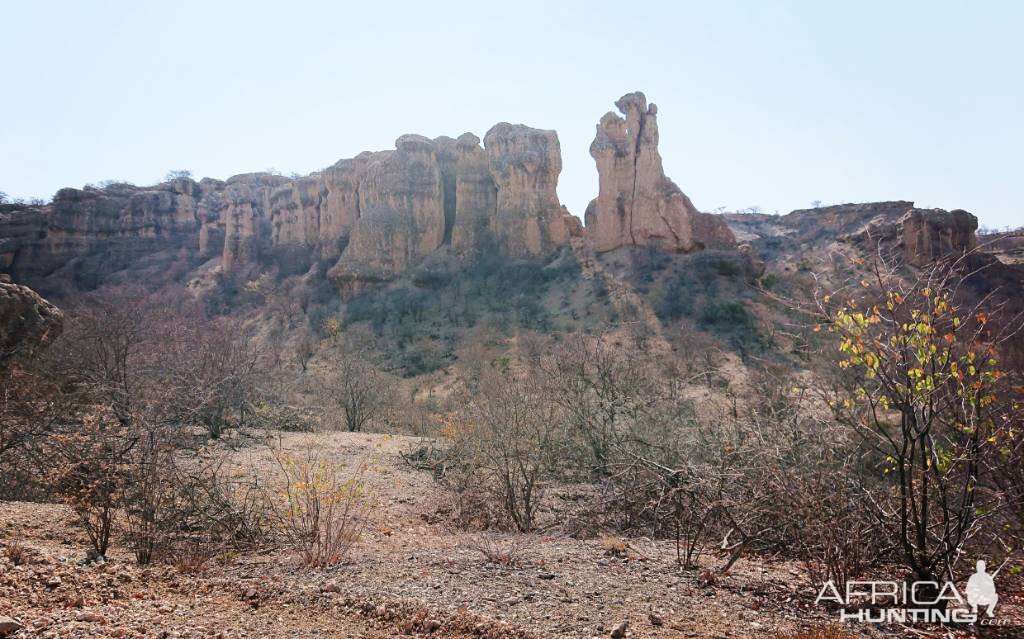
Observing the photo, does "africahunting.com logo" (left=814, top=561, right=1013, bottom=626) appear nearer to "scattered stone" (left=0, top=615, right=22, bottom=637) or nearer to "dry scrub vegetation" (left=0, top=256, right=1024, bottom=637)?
"dry scrub vegetation" (left=0, top=256, right=1024, bottom=637)

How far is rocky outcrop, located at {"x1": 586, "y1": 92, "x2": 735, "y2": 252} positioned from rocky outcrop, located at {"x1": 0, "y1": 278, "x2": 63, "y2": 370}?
95.5ft

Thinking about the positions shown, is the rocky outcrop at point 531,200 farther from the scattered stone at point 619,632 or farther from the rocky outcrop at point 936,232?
the scattered stone at point 619,632

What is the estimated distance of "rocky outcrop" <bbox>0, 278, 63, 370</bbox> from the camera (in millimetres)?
10445

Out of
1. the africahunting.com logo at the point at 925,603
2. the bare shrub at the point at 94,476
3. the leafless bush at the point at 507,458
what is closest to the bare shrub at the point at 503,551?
the leafless bush at the point at 507,458

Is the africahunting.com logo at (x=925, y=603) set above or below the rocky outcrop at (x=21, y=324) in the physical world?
below

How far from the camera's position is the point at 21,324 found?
10930mm

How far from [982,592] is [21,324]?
13.8 metres

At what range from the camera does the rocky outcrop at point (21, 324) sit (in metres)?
10.4

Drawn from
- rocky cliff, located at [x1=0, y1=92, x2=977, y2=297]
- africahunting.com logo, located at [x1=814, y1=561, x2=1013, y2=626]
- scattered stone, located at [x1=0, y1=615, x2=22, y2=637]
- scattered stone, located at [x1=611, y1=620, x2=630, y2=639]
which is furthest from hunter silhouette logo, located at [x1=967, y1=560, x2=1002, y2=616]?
rocky cliff, located at [x1=0, y1=92, x2=977, y2=297]

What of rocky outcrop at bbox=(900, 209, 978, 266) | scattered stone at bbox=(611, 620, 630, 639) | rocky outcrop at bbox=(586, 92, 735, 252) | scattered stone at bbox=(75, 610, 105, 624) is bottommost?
scattered stone at bbox=(611, 620, 630, 639)

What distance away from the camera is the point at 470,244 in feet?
133

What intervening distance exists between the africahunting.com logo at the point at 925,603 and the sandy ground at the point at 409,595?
228 millimetres

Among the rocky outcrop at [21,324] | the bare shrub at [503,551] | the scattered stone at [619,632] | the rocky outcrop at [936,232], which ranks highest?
the rocky outcrop at [936,232]

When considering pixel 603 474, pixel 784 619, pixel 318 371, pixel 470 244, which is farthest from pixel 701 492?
pixel 470 244
